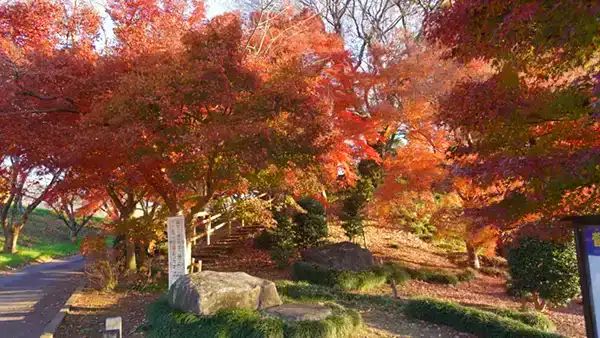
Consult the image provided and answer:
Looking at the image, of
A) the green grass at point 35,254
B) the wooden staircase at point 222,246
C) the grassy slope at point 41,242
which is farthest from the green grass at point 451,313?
the green grass at point 35,254

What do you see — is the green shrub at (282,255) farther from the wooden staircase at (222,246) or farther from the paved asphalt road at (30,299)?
the paved asphalt road at (30,299)

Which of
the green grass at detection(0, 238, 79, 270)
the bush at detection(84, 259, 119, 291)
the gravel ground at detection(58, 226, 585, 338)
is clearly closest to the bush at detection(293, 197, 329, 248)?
the gravel ground at detection(58, 226, 585, 338)

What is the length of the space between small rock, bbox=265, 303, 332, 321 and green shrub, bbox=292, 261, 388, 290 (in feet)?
15.8

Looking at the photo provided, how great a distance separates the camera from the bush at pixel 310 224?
15.3 m

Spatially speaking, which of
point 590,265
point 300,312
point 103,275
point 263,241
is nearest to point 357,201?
point 263,241

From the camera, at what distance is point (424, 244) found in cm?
1992

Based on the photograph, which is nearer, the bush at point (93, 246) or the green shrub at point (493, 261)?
the bush at point (93, 246)

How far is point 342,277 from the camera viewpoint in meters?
11.6

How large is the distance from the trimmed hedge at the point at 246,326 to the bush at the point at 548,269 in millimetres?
6220

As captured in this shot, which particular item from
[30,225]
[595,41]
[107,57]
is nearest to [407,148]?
[107,57]

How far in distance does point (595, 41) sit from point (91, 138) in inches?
298

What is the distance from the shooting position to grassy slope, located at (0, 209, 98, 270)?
77.6ft

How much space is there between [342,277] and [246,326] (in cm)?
618

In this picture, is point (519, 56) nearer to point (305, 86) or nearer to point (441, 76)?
point (305, 86)
